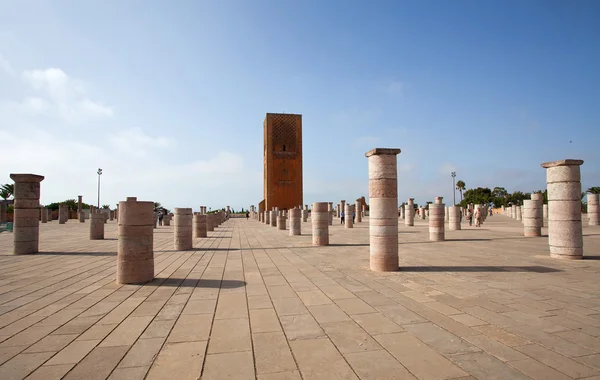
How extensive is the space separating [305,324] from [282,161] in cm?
4787

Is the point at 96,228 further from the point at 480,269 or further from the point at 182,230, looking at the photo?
the point at 480,269

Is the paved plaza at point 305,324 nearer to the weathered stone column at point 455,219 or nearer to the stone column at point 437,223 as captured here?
the stone column at point 437,223

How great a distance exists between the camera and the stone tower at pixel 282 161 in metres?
50.5

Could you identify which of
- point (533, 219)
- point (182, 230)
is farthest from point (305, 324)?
point (533, 219)

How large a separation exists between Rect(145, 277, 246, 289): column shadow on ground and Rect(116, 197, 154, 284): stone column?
294mm

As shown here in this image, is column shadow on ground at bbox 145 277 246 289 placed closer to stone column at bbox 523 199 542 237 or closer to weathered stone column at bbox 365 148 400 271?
weathered stone column at bbox 365 148 400 271

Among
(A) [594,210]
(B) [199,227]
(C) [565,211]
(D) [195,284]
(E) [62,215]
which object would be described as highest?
(C) [565,211]

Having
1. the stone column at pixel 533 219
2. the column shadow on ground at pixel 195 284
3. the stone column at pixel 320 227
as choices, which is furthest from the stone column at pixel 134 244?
the stone column at pixel 533 219

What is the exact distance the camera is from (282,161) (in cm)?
5150

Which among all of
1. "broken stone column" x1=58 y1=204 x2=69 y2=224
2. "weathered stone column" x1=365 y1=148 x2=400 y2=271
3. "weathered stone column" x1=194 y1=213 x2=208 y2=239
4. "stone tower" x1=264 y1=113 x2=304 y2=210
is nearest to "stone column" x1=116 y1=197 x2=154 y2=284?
"weathered stone column" x1=365 y1=148 x2=400 y2=271

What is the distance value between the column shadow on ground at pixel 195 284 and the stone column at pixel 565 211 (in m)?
8.41

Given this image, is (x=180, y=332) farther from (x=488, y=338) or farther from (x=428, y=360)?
(x=488, y=338)

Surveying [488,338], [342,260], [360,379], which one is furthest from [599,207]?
[360,379]

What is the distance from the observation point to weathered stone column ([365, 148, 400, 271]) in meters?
7.51
